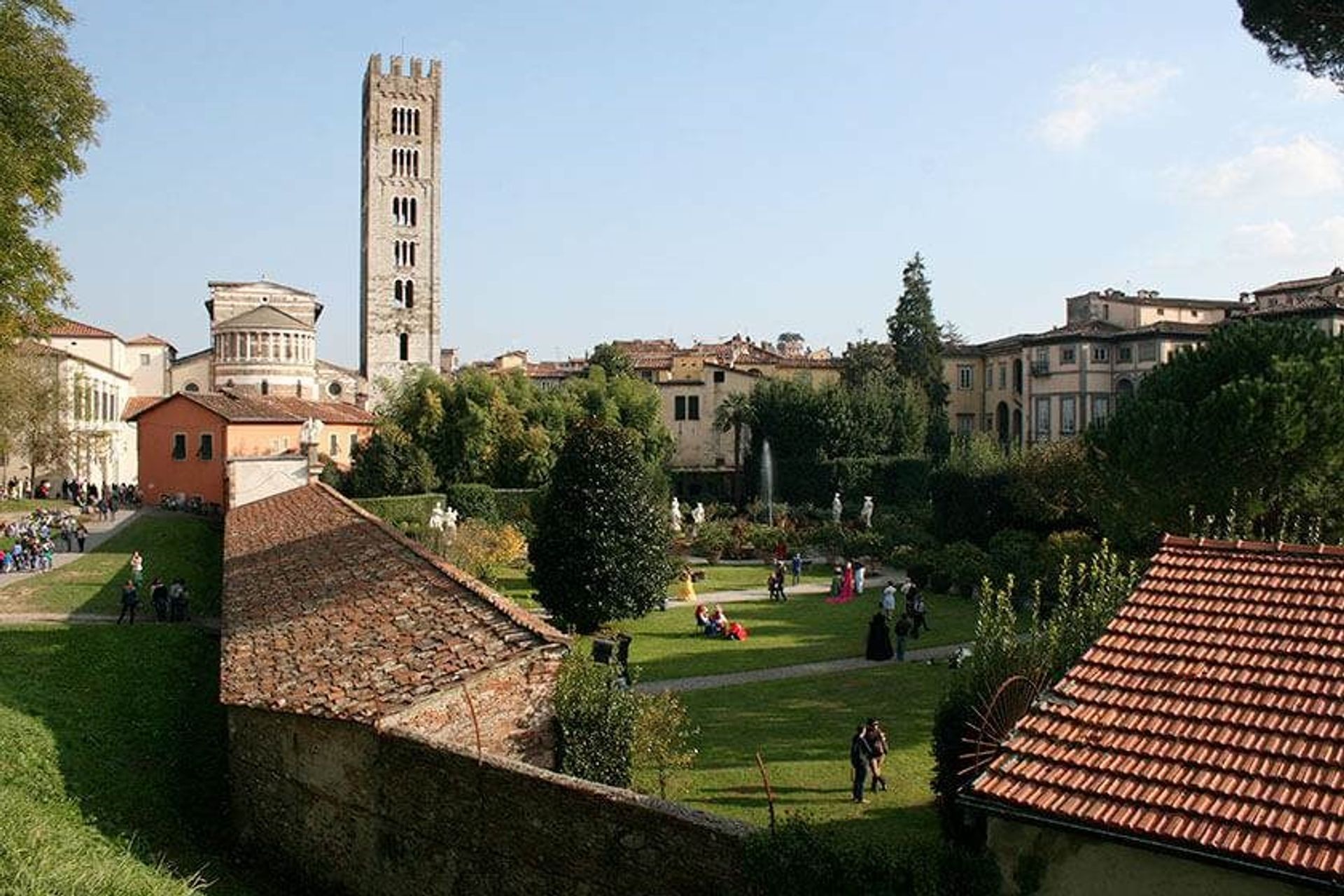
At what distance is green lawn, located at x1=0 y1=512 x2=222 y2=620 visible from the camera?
26141 mm

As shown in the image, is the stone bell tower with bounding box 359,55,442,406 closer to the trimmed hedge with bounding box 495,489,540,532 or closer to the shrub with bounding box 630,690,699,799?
the trimmed hedge with bounding box 495,489,540,532

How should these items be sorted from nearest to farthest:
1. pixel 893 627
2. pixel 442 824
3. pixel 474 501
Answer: pixel 442 824 < pixel 893 627 < pixel 474 501

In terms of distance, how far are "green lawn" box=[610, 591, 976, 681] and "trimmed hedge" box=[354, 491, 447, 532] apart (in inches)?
469

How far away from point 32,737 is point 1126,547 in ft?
76.8

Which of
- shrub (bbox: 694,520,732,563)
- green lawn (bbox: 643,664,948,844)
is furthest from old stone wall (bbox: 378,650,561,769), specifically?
shrub (bbox: 694,520,732,563)

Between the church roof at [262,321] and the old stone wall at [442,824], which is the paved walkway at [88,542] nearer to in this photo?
the old stone wall at [442,824]

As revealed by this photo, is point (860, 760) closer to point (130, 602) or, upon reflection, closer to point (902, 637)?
point (902, 637)

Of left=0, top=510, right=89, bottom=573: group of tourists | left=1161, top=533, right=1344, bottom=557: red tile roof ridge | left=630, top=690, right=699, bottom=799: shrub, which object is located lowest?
left=630, top=690, right=699, bottom=799: shrub

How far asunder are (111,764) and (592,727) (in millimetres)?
6664

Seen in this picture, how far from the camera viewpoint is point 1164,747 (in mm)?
7770

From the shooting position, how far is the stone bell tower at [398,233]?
8162 centimetres

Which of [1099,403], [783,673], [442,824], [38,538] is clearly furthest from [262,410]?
[442,824]

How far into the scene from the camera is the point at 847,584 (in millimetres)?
33250

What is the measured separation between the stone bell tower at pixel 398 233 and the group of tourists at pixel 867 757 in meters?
69.2
